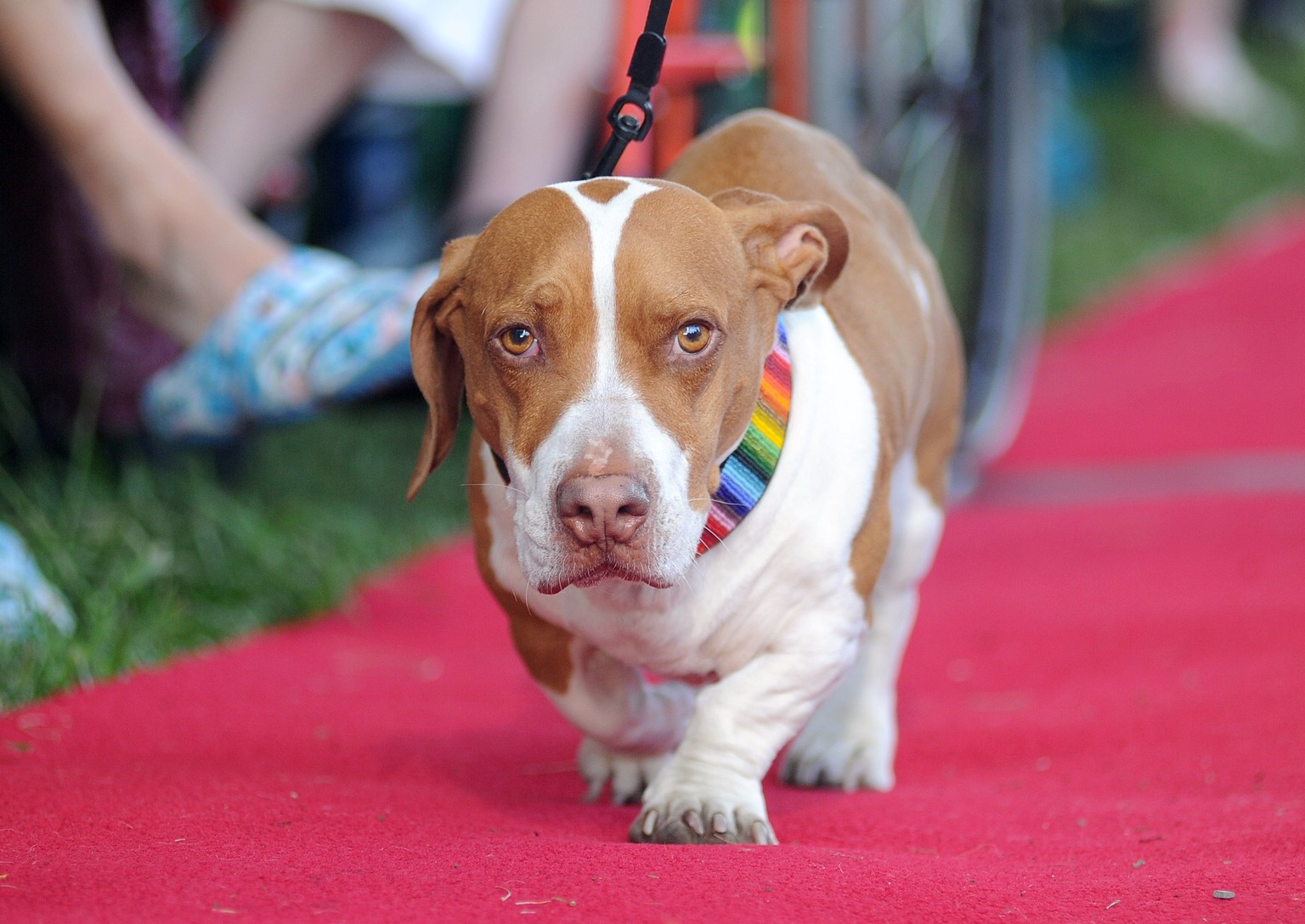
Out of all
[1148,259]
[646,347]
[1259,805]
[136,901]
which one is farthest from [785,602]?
[1148,259]

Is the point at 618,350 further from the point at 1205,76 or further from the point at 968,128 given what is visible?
the point at 1205,76

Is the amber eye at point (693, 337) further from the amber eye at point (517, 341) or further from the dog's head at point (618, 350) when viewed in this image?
the amber eye at point (517, 341)

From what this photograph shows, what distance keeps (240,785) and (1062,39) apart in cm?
1031

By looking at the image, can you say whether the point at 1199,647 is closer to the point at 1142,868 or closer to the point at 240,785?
the point at 1142,868

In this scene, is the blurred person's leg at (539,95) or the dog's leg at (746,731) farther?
the blurred person's leg at (539,95)

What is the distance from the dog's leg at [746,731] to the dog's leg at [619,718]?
153 millimetres

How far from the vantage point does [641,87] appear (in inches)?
83.0

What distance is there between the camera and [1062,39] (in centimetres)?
1128

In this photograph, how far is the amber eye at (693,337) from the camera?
1.85 meters

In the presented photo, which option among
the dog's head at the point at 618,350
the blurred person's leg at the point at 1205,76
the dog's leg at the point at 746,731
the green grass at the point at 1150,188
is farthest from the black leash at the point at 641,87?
the blurred person's leg at the point at 1205,76

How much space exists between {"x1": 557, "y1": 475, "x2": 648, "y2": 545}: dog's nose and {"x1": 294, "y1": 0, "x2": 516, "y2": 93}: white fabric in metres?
2.39

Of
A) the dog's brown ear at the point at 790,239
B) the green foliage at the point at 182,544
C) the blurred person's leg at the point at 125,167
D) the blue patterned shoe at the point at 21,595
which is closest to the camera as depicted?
the dog's brown ear at the point at 790,239

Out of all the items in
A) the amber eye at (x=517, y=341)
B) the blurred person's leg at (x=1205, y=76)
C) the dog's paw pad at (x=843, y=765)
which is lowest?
the dog's paw pad at (x=843, y=765)

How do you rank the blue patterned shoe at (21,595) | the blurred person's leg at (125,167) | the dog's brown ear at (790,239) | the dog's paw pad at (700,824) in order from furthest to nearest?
1. the blurred person's leg at (125,167)
2. the blue patterned shoe at (21,595)
3. the dog's brown ear at (790,239)
4. the dog's paw pad at (700,824)
